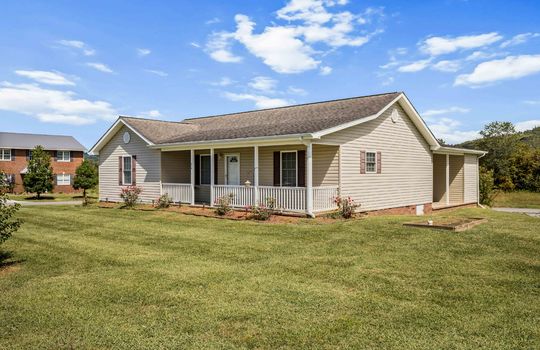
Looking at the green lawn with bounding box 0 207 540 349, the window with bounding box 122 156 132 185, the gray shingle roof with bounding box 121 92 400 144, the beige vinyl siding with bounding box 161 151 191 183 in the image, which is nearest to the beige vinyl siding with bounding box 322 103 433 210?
the gray shingle roof with bounding box 121 92 400 144

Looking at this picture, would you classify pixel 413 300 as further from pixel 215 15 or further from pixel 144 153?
pixel 144 153

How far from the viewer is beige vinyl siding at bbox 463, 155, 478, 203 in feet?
75.0

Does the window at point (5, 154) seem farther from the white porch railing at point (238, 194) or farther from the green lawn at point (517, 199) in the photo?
the green lawn at point (517, 199)

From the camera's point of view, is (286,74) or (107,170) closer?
(107,170)

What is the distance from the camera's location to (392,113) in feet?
58.2

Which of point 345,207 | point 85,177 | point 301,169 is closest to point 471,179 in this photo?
point 301,169

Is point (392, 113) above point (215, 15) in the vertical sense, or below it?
below

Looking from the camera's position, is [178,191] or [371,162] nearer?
[371,162]

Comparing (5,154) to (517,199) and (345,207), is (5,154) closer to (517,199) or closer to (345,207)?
(345,207)

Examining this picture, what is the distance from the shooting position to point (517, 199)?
95.6 ft

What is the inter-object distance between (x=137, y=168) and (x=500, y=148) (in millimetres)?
31122

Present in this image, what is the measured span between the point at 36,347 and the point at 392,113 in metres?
16.4

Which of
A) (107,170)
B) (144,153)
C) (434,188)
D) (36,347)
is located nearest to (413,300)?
(36,347)

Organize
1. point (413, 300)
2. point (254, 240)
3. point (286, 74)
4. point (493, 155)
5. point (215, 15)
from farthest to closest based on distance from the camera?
point (493, 155)
point (286, 74)
point (215, 15)
point (254, 240)
point (413, 300)
